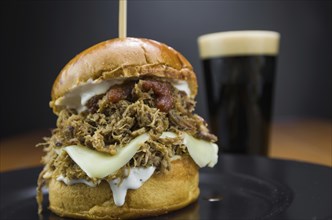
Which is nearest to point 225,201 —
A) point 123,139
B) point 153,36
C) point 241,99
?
point 123,139

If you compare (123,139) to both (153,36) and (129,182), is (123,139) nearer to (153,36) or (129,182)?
(129,182)

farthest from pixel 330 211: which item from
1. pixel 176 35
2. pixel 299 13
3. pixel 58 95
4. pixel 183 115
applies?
pixel 299 13

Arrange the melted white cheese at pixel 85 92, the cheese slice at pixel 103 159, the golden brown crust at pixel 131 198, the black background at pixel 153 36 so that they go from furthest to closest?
1. the black background at pixel 153 36
2. the melted white cheese at pixel 85 92
3. the golden brown crust at pixel 131 198
4. the cheese slice at pixel 103 159

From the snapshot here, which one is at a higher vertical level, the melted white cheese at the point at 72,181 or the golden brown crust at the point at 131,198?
the melted white cheese at the point at 72,181

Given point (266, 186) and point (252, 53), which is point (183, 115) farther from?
point (252, 53)

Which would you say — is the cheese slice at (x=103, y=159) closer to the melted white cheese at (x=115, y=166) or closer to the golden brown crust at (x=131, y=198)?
the melted white cheese at (x=115, y=166)

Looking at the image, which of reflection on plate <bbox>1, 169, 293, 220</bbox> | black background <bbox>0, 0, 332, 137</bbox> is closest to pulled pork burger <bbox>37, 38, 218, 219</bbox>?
reflection on plate <bbox>1, 169, 293, 220</bbox>

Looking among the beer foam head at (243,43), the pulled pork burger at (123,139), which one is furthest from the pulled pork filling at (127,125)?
the beer foam head at (243,43)
